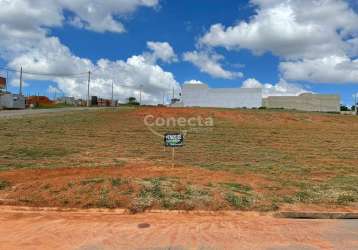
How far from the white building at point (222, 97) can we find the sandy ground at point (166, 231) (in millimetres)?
53103

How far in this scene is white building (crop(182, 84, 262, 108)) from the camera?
60312 millimetres

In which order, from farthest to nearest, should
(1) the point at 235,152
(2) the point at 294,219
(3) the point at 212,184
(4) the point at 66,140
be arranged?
(4) the point at 66,140 → (1) the point at 235,152 → (3) the point at 212,184 → (2) the point at 294,219

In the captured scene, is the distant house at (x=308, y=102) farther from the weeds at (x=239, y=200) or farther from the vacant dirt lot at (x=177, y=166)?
the weeds at (x=239, y=200)

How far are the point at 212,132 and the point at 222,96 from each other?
3632cm

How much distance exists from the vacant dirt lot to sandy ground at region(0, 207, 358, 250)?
0.63 metres

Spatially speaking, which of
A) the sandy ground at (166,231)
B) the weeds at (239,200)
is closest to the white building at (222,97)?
the weeds at (239,200)

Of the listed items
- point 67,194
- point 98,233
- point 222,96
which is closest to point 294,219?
point 98,233

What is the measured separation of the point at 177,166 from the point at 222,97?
49004 millimetres

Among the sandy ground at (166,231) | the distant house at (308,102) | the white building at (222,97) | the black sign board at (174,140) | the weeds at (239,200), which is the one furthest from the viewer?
the distant house at (308,102)

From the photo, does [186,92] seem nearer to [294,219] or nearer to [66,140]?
[66,140]

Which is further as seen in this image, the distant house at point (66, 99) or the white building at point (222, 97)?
the distant house at point (66, 99)

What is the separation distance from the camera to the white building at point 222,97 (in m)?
60.3

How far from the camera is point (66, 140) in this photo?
19.6 m

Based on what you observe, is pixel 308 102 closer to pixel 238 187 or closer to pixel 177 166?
pixel 177 166
